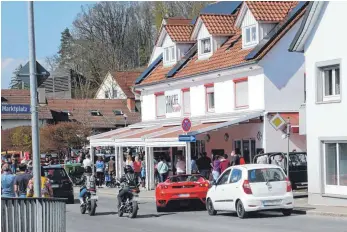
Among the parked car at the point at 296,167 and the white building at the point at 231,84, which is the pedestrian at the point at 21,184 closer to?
the parked car at the point at 296,167

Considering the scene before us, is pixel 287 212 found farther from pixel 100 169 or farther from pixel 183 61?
pixel 100 169

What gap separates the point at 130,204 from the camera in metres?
24.2

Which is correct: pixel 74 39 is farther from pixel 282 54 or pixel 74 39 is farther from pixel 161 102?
pixel 282 54

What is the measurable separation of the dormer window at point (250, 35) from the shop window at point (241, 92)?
178 centimetres

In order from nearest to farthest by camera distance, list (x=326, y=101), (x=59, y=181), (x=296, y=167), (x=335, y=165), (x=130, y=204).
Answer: (x=130, y=204) → (x=335, y=165) → (x=326, y=101) → (x=296, y=167) → (x=59, y=181)

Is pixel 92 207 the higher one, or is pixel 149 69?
pixel 149 69

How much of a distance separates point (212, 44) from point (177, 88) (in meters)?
3.33

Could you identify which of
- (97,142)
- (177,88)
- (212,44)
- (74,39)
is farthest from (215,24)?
(74,39)

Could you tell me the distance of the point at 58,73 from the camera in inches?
3688

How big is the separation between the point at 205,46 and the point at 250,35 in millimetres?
4707

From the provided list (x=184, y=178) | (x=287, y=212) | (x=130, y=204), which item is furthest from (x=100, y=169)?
(x=287, y=212)

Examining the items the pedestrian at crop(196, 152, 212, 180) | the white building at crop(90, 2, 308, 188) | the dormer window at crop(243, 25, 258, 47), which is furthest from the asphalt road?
the dormer window at crop(243, 25, 258, 47)

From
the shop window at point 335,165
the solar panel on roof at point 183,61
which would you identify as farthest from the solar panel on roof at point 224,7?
the shop window at point 335,165

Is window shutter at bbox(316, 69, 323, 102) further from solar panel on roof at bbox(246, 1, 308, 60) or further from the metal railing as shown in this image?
the metal railing
